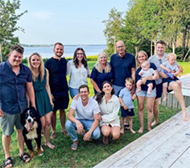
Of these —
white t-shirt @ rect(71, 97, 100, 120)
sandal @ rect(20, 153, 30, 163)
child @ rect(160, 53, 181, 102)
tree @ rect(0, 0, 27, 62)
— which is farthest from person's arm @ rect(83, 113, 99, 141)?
tree @ rect(0, 0, 27, 62)

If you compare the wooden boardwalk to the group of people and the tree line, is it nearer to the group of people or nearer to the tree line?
the group of people

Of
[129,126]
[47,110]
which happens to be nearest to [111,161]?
[47,110]

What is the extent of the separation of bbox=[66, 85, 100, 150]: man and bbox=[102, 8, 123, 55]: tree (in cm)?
2855

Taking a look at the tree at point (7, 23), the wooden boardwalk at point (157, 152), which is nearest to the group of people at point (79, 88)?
the wooden boardwalk at point (157, 152)

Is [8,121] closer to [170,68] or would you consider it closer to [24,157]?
[24,157]

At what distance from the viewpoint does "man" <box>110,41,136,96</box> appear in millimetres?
3893

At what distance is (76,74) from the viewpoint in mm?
3779

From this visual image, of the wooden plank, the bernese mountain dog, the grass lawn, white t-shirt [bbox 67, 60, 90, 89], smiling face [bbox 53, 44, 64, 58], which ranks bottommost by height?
the grass lawn

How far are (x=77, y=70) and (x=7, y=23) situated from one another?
29.0 m

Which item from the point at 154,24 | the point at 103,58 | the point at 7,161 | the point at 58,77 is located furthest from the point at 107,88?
the point at 154,24

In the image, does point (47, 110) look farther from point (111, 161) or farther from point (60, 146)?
point (111, 161)

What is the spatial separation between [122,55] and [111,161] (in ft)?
6.93

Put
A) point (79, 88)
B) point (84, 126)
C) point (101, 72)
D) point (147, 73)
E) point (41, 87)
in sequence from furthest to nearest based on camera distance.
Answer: point (101, 72), point (147, 73), point (84, 126), point (79, 88), point (41, 87)

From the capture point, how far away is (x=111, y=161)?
8.16ft
